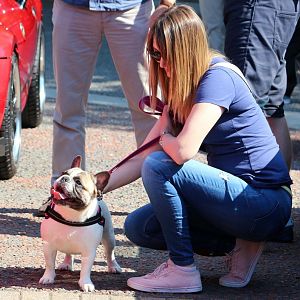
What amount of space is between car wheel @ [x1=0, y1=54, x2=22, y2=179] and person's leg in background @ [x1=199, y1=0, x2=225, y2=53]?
1.42 meters

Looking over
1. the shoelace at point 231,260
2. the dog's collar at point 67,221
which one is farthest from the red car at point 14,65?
the shoelace at point 231,260

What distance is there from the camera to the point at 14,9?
7.25 meters

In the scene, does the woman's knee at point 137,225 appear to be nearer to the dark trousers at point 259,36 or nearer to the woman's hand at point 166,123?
the woman's hand at point 166,123

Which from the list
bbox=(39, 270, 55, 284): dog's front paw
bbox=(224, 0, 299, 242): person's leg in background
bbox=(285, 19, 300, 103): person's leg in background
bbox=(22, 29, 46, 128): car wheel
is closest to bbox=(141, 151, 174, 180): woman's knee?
bbox=(39, 270, 55, 284): dog's front paw

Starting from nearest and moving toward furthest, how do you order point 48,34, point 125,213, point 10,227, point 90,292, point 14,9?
point 90,292, point 10,227, point 125,213, point 14,9, point 48,34

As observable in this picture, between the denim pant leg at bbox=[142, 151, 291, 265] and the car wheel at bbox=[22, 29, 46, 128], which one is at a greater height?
the denim pant leg at bbox=[142, 151, 291, 265]

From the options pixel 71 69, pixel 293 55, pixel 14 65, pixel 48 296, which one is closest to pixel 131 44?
pixel 71 69

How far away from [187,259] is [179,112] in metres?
0.69

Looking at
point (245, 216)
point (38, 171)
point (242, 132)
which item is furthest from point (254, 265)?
point (38, 171)

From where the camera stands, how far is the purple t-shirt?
459cm

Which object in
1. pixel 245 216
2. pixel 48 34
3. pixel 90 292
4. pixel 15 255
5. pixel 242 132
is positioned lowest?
pixel 48 34

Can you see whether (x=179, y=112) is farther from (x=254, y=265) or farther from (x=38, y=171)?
(x=38, y=171)

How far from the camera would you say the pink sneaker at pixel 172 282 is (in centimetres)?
466

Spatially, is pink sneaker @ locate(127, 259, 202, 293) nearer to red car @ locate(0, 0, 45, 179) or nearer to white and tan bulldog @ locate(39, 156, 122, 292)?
white and tan bulldog @ locate(39, 156, 122, 292)
